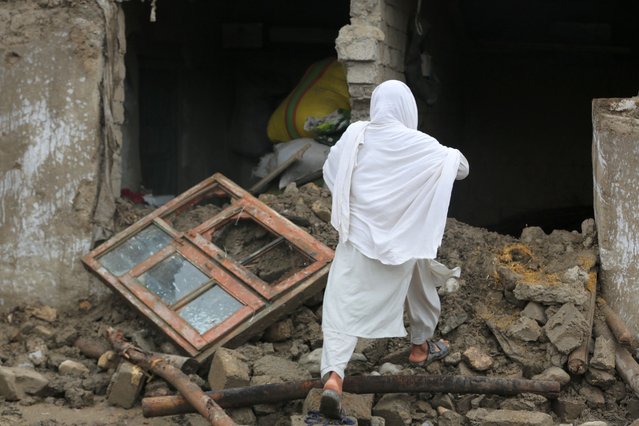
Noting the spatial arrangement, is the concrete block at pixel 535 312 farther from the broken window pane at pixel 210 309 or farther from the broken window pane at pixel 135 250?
the broken window pane at pixel 135 250

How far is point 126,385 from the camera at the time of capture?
17.9 feet

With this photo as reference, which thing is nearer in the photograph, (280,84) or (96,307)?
(96,307)

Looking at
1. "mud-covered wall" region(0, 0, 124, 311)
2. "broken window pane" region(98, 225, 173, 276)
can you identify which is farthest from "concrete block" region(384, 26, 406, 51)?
"broken window pane" region(98, 225, 173, 276)

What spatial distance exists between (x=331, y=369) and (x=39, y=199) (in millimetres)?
2665

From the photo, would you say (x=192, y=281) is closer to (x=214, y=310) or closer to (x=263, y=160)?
(x=214, y=310)

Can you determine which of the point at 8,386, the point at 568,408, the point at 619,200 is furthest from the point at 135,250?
the point at 619,200

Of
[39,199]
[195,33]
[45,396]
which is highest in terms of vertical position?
[195,33]

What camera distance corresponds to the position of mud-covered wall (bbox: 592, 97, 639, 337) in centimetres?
591

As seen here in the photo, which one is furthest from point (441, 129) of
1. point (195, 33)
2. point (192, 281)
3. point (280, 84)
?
point (192, 281)

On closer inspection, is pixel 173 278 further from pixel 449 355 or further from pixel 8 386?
pixel 449 355

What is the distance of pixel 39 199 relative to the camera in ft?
21.7

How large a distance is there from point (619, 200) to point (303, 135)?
3101mm

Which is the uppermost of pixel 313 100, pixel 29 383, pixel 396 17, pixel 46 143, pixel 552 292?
pixel 396 17

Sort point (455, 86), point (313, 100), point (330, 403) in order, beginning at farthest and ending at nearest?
point (455, 86)
point (313, 100)
point (330, 403)
